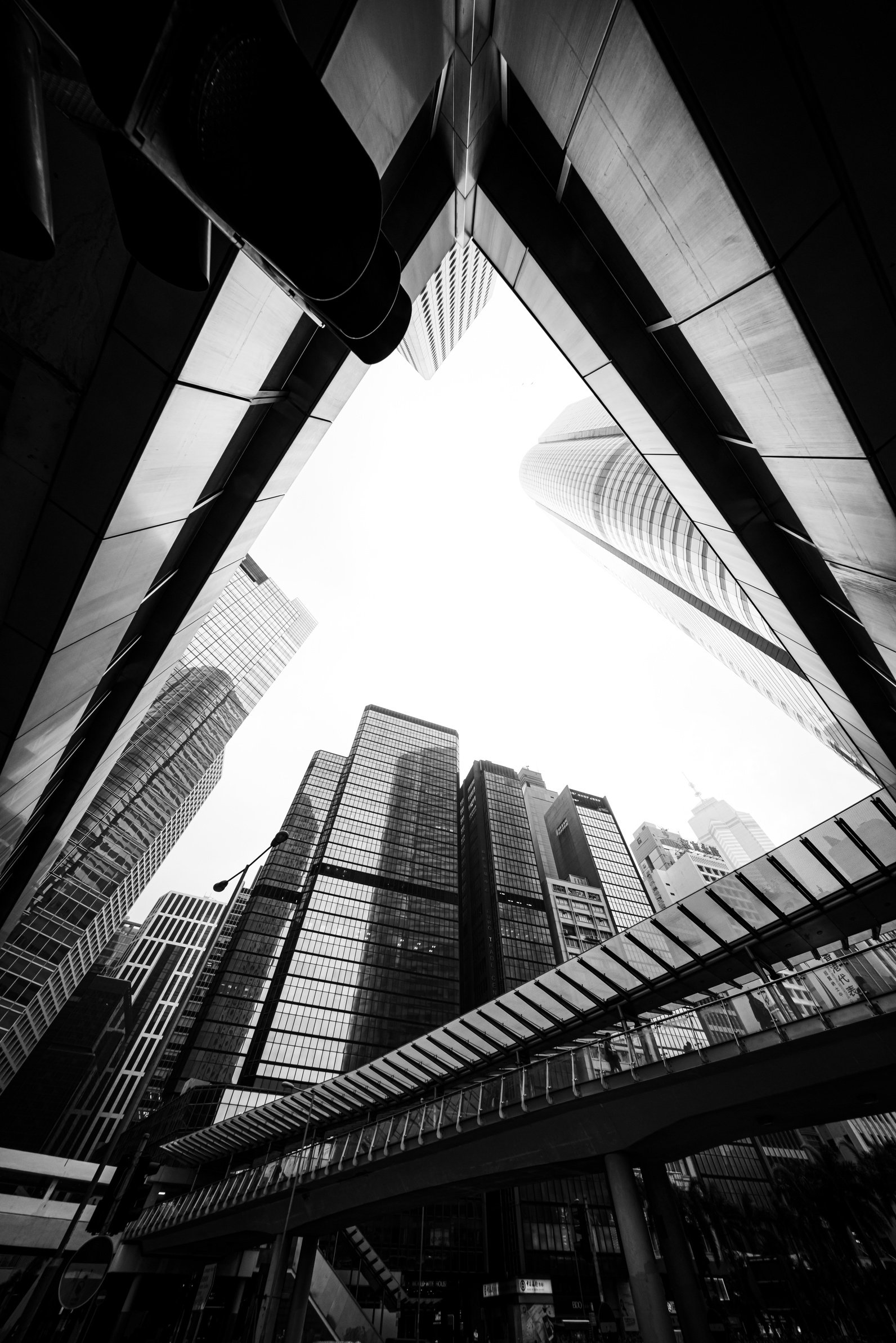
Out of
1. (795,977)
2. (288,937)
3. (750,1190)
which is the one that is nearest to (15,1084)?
(288,937)

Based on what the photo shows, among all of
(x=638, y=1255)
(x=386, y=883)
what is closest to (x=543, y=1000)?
(x=638, y=1255)

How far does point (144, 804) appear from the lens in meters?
74.6

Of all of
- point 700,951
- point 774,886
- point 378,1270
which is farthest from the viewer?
point 378,1270

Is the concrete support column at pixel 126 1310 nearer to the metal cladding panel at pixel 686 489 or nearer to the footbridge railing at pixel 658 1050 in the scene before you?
the footbridge railing at pixel 658 1050

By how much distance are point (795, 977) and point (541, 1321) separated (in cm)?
4945

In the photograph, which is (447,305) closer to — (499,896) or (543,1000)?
(543,1000)

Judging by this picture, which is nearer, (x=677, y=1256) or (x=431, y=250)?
(x=431, y=250)

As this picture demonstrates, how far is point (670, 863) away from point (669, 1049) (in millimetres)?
129860

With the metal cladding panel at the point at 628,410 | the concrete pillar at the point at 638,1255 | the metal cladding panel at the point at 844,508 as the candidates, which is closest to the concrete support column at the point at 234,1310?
the concrete pillar at the point at 638,1255

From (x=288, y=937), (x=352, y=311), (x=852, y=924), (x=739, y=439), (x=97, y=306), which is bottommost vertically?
(x=352, y=311)

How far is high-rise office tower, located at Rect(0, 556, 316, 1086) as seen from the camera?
178 ft

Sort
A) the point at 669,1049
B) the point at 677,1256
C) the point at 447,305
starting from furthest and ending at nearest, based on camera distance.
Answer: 1. the point at 447,305
2. the point at 669,1049
3. the point at 677,1256

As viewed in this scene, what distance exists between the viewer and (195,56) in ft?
3.45

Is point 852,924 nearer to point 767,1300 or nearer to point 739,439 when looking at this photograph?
point 739,439
